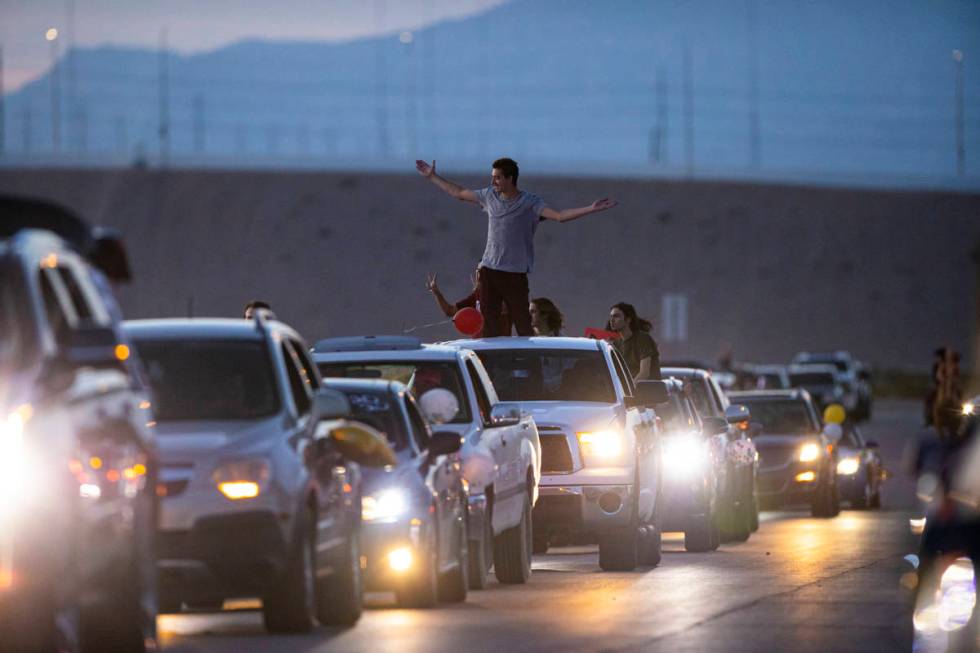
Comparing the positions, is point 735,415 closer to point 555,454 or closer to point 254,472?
point 555,454

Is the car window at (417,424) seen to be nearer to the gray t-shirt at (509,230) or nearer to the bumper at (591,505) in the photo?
the bumper at (591,505)

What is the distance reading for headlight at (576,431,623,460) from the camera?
19.8 meters

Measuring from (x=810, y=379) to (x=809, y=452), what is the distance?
37482 millimetres

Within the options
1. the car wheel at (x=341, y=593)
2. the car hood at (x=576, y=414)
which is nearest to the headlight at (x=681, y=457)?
the car hood at (x=576, y=414)

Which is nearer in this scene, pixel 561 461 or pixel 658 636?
pixel 658 636

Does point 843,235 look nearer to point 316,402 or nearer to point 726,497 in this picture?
point 726,497

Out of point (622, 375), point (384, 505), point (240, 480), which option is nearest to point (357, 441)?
point (384, 505)

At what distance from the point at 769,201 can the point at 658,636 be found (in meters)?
116

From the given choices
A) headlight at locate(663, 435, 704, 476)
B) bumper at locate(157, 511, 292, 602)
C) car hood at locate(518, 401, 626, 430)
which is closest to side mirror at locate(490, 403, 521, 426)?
car hood at locate(518, 401, 626, 430)

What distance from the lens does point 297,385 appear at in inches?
570

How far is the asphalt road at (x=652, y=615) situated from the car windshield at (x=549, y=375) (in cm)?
142

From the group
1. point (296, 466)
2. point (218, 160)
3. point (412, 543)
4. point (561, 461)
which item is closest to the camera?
point (296, 466)

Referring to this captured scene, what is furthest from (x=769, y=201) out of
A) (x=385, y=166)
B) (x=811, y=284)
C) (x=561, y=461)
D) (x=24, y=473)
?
(x=24, y=473)

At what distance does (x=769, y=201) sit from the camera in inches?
5084
